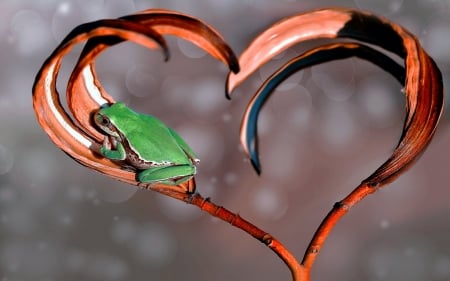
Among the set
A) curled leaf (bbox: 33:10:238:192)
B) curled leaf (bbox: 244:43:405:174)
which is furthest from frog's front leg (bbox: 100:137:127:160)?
curled leaf (bbox: 244:43:405:174)

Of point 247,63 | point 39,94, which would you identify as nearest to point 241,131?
point 247,63

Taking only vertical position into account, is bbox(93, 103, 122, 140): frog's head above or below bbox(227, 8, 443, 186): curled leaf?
below

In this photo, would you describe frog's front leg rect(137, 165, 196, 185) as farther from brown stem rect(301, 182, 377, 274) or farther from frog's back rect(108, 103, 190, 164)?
brown stem rect(301, 182, 377, 274)

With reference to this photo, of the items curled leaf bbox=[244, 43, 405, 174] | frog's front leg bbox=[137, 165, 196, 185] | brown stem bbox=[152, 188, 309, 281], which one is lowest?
brown stem bbox=[152, 188, 309, 281]

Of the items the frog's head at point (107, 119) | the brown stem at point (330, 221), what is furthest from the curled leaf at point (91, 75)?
the brown stem at point (330, 221)

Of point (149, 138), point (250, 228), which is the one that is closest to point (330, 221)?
point (250, 228)

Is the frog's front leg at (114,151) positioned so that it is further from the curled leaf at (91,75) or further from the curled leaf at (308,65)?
the curled leaf at (308,65)

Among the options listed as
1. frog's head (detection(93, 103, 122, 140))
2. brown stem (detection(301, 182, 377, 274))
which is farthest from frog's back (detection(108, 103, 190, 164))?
brown stem (detection(301, 182, 377, 274))

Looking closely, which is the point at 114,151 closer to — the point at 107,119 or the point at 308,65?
the point at 107,119
